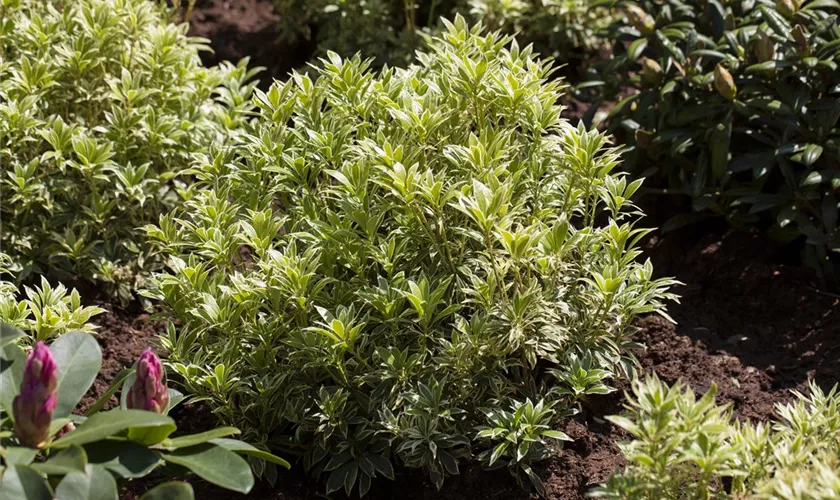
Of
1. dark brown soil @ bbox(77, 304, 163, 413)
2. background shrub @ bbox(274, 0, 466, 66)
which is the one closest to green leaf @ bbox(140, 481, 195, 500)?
dark brown soil @ bbox(77, 304, 163, 413)

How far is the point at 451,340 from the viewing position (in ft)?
9.14

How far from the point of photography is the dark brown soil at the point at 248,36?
551cm

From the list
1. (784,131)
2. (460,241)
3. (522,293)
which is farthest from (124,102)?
(784,131)

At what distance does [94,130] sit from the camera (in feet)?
12.4

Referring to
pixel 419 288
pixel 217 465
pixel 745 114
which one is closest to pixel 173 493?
pixel 217 465

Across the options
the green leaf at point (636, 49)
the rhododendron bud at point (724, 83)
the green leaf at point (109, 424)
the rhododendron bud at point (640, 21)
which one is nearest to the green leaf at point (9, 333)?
the green leaf at point (109, 424)

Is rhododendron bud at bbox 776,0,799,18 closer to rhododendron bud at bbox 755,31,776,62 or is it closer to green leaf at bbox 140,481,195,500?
rhododendron bud at bbox 755,31,776,62

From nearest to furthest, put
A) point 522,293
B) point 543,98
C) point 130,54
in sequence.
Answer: point 522,293, point 543,98, point 130,54

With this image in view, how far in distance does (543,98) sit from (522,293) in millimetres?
667

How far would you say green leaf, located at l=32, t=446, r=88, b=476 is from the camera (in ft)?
6.64

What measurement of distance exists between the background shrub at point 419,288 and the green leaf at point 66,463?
67 cm

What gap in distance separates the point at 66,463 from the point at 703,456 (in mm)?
1455

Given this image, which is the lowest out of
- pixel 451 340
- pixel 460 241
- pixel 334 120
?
pixel 451 340

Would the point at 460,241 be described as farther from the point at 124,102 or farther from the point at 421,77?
the point at 124,102
